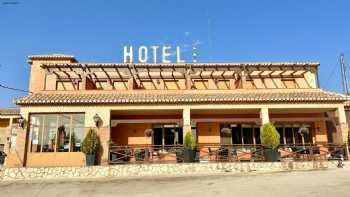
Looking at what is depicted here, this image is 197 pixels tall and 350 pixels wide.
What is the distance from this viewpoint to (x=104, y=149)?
53.6 ft

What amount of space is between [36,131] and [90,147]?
3.71m

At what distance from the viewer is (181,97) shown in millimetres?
17672

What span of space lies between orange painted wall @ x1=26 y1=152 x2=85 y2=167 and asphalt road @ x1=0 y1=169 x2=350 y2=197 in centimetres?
339

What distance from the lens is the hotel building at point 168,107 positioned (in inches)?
661

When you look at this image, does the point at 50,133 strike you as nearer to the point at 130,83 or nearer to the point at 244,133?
the point at 130,83

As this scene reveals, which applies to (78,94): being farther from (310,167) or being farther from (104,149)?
(310,167)

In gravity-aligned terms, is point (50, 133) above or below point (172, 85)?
below

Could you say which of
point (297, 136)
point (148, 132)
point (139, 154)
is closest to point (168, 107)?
point (148, 132)

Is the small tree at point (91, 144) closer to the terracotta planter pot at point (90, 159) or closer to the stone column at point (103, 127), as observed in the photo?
the terracotta planter pot at point (90, 159)

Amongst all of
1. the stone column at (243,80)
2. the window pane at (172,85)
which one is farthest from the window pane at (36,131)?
the stone column at (243,80)

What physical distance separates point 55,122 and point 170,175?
7416mm

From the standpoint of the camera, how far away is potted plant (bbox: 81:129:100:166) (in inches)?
604

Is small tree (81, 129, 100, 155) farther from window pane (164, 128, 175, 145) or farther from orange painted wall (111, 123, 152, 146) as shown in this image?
window pane (164, 128, 175, 145)

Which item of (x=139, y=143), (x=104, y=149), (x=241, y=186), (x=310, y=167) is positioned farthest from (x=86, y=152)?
(x=310, y=167)
